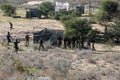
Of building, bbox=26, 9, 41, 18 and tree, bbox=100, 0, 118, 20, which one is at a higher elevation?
tree, bbox=100, 0, 118, 20

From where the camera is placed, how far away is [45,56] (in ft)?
73.3

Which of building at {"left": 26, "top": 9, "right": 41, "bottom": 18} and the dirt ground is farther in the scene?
building at {"left": 26, "top": 9, "right": 41, "bottom": 18}

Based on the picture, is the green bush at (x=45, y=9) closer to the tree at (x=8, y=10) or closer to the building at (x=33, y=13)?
the building at (x=33, y=13)

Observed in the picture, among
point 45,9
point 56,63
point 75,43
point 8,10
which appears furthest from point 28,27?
point 56,63

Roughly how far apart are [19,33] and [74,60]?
16.4m

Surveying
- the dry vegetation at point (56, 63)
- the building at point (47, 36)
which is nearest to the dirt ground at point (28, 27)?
the dry vegetation at point (56, 63)

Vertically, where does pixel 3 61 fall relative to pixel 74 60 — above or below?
above

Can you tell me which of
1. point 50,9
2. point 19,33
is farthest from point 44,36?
point 50,9

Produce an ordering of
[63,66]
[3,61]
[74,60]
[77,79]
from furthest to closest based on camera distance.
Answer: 1. [74,60]
2. [63,66]
3. [3,61]
4. [77,79]

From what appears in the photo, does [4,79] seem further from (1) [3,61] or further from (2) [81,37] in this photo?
(2) [81,37]

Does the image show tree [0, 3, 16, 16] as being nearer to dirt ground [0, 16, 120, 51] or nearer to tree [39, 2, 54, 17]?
tree [39, 2, 54, 17]

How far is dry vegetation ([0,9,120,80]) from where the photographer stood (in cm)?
1248

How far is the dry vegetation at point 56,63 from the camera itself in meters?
12.5

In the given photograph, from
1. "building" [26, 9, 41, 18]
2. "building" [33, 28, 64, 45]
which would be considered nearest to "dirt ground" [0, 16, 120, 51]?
"building" [26, 9, 41, 18]
